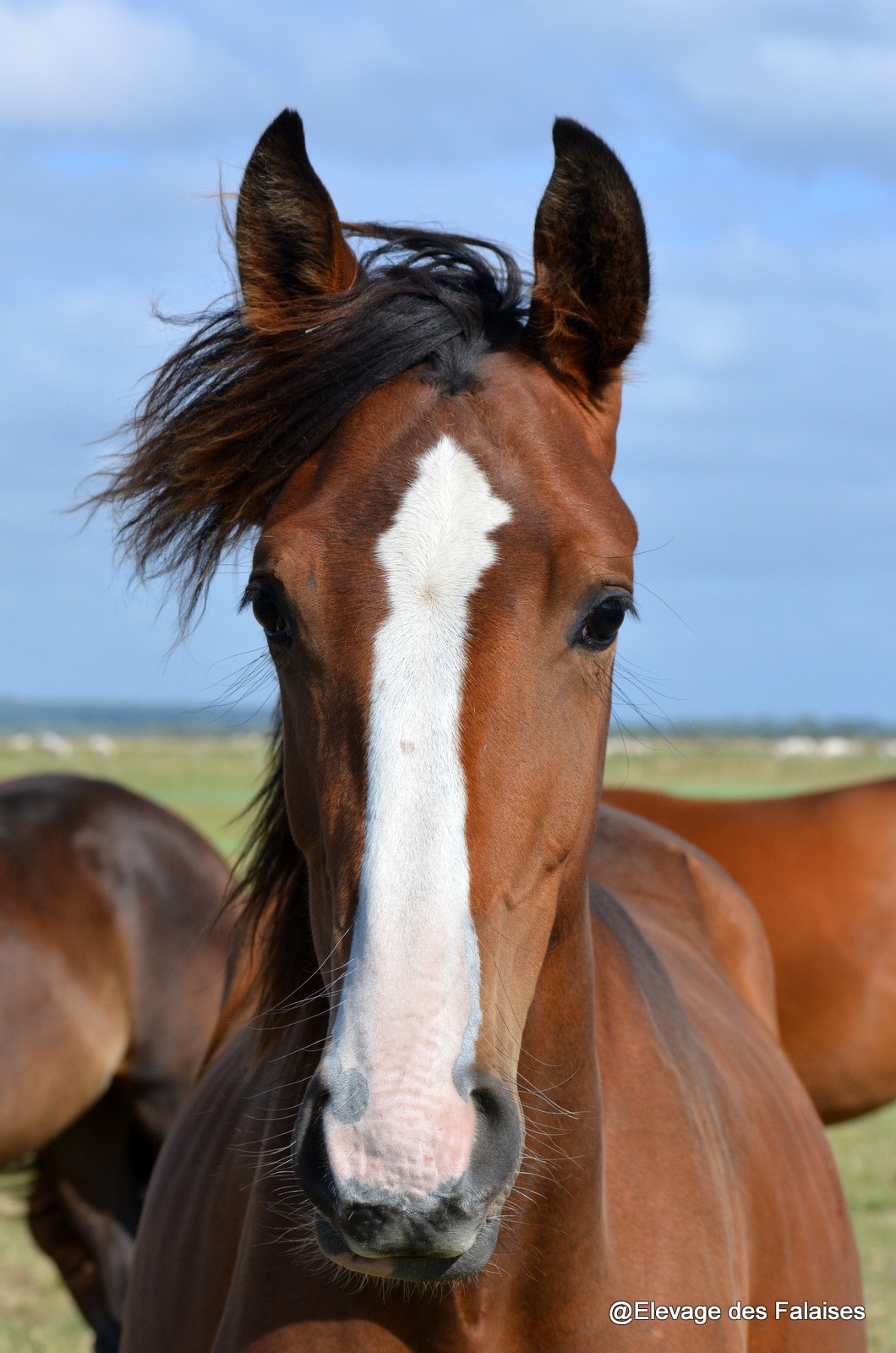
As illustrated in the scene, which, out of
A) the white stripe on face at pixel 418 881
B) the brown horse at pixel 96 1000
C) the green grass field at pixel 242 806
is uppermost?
the white stripe on face at pixel 418 881

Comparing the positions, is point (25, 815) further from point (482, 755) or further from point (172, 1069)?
→ point (482, 755)

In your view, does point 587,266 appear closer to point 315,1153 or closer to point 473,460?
point 473,460

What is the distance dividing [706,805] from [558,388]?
4.89m

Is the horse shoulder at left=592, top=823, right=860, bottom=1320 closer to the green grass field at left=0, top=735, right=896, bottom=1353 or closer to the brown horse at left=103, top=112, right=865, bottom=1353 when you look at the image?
the brown horse at left=103, top=112, right=865, bottom=1353

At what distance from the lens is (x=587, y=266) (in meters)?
2.02

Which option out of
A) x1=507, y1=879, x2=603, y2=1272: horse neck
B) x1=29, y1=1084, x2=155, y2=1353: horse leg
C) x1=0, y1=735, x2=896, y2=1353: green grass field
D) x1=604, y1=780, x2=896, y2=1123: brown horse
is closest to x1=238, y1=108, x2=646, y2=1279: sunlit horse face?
x1=507, y1=879, x2=603, y2=1272: horse neck

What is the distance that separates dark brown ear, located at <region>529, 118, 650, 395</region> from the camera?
1.92 metres

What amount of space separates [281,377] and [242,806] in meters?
21.7

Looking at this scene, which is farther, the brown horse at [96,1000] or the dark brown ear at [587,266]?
the brown horse at [96,1000]

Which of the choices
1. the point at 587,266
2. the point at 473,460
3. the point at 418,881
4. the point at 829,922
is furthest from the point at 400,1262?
the point at 829,922

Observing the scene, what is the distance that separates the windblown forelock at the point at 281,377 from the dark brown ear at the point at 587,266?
77mm

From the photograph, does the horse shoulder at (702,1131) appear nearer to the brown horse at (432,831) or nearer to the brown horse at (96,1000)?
the brown horse at (432,831)

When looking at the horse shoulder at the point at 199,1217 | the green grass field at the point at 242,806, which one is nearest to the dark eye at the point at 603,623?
the green grass field at the point at 242,806

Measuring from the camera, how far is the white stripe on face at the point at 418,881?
4.42ft
